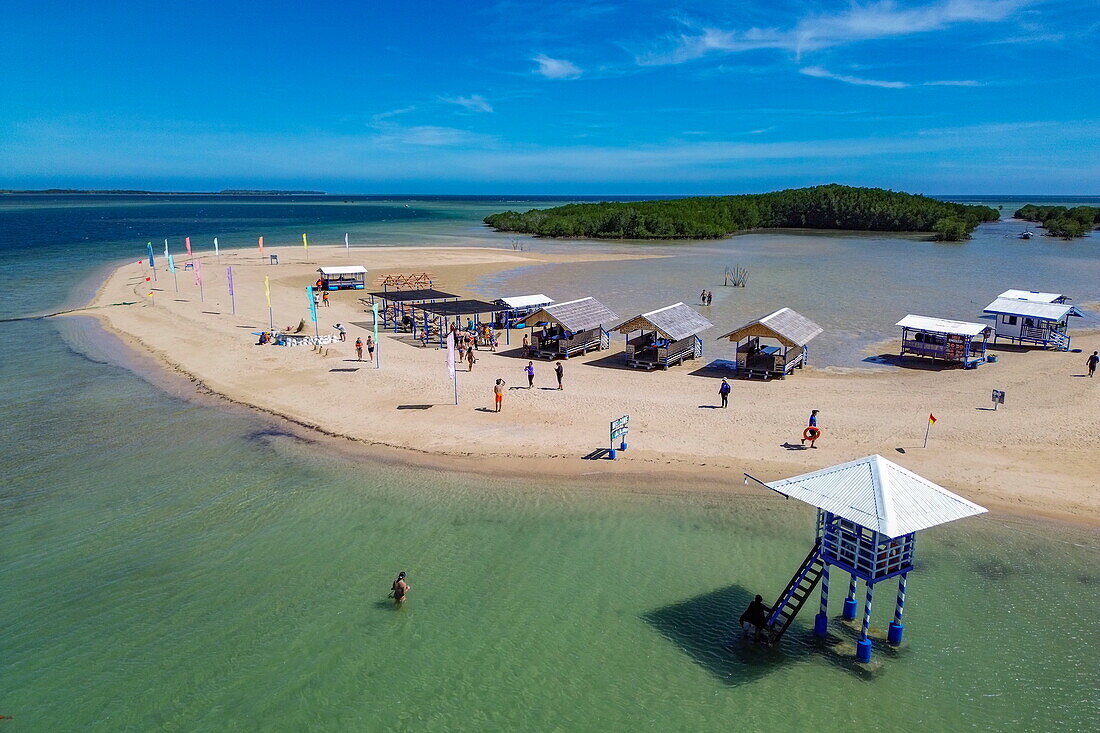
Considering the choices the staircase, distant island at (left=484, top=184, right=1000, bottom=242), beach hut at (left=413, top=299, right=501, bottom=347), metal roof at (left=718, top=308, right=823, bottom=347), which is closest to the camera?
the staircase

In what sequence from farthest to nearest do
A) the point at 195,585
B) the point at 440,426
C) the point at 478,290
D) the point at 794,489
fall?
the point at 478,290 → the point at 440,426 → the point at 195,585 → the point at 794,489

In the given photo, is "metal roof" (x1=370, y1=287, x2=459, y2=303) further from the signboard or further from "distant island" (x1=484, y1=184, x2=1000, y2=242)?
"distant island" (x1=484, y1=184, x2=1000, y2=242)

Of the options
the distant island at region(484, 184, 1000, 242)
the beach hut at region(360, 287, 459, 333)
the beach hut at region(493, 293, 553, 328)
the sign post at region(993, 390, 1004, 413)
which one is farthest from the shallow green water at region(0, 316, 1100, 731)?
the distant island at region(484, 184, 1000, 242)

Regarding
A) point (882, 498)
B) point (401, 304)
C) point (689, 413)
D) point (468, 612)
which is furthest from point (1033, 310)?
point (468, 612)

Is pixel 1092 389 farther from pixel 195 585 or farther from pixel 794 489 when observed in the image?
pixel 195 585

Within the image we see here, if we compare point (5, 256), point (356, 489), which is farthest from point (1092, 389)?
point (5, 256)

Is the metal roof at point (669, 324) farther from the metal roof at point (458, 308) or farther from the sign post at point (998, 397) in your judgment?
the sign post at point (998, 397)

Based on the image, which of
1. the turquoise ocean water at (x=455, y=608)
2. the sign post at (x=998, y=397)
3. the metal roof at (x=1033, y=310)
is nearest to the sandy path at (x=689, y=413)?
the sign post at (x=998, y=397)
